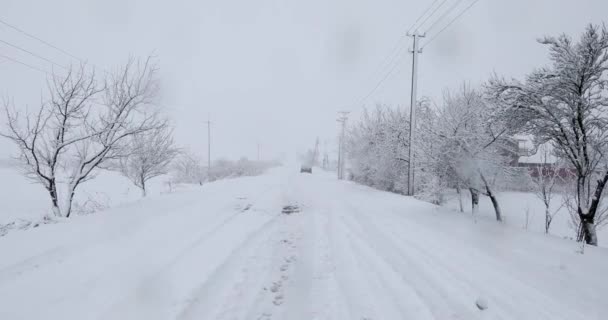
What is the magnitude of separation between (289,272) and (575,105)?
804cm

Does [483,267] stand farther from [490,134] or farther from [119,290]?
[490,134]

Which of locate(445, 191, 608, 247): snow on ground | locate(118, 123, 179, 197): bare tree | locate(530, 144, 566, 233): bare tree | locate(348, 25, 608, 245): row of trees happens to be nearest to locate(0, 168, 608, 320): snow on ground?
locate(348, 25, 608, 245): row of trees

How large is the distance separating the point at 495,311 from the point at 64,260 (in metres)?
5.87

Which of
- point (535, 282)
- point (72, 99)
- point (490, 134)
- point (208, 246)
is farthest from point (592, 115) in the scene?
point (72, 99)

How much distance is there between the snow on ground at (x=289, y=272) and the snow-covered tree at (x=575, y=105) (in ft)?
10.2

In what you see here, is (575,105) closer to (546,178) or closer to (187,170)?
(546,178)

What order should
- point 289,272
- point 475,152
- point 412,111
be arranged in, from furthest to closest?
1. point 412,111
2. point 475,152
3. point 289,272

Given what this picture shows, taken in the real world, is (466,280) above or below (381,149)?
below

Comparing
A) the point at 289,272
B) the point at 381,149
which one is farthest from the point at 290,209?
the point at 381,149

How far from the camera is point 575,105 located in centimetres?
647

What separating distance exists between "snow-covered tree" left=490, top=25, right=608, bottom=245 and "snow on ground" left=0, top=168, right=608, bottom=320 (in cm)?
310

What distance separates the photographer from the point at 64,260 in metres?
3.91

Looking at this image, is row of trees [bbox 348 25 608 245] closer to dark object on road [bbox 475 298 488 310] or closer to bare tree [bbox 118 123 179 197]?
dark object on road [bbox 475 298 488 310]

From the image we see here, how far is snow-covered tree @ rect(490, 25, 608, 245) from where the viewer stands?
6266 millimetres
